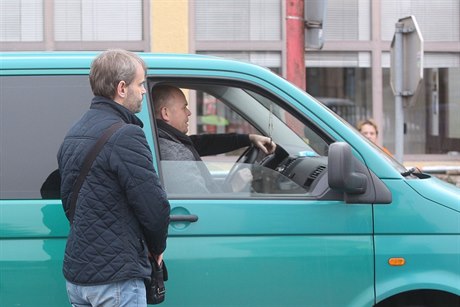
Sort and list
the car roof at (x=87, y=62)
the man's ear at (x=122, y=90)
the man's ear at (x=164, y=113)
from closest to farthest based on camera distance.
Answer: the man's ear at (x=122, y=90) < the car roof at (x=87, y=62) < the man's ear at (x=164, y=113)

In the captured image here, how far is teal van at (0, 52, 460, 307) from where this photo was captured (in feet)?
10.7

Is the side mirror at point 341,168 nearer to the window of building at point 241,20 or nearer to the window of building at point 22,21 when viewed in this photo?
the window of building at point 241,20

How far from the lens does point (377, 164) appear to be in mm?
3453

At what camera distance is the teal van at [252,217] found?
3.27 metres

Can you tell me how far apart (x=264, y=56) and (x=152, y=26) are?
1567mm

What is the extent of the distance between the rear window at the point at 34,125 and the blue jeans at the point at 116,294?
2.49 ft

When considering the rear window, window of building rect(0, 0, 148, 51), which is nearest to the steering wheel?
the rear window

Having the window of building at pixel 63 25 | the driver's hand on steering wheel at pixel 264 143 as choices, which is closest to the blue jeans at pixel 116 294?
the driver's hand on steering wheel at pixel 264 143

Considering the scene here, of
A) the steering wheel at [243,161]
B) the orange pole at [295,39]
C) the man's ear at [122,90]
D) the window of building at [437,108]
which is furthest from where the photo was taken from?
the window of building at [437,108]

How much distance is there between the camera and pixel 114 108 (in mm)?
2748

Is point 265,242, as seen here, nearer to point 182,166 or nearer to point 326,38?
point 182,166

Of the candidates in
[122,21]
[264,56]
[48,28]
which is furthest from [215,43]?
[48,28]

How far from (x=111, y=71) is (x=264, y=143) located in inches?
60.7

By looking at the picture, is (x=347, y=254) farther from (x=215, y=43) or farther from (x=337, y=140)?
(x=215, y=43)
